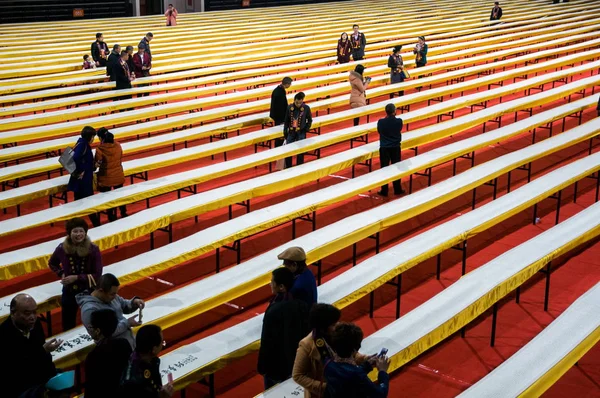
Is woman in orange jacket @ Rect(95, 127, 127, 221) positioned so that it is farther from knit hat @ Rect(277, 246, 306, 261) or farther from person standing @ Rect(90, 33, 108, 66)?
person standing @ Rect(90, 33, 108, 66)

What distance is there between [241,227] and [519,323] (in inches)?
113

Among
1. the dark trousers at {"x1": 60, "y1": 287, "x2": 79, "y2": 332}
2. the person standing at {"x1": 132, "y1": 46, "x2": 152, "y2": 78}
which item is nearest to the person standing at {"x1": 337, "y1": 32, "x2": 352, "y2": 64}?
the person standing at {"x1": 132, "y1": 46, "x2": 152, "y2": 78}

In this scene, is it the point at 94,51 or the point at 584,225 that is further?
the point at 94,51

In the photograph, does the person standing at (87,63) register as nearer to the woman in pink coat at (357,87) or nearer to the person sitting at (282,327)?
the woman in pink coat at (357,87)

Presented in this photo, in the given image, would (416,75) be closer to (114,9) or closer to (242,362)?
(242,362)

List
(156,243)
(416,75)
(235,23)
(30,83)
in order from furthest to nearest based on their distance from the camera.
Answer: (235,23) < (416,75) < (30,83) < (156,243)

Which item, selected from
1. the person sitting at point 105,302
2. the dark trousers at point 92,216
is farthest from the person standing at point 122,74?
the person sitting at point 105,302

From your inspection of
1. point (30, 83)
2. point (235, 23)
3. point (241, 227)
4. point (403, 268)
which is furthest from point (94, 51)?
point (403, 268)

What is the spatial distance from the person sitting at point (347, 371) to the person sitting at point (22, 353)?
5.78ft

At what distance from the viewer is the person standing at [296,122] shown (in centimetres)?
1168

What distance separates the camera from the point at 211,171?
34.2 feet

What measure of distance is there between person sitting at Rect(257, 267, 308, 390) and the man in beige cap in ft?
0.60

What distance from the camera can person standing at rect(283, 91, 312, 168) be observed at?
11.7 m

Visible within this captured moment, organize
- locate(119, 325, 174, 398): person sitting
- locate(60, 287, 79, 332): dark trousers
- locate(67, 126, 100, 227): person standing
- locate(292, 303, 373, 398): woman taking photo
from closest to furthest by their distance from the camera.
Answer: locate(119, 325, 174, 398): person sitting, locate(292, 303, 373, 398): woman taking photo, locate(60, 287, 79, 332): dark trousers, locate(67, 126, 100, 227): person standing
